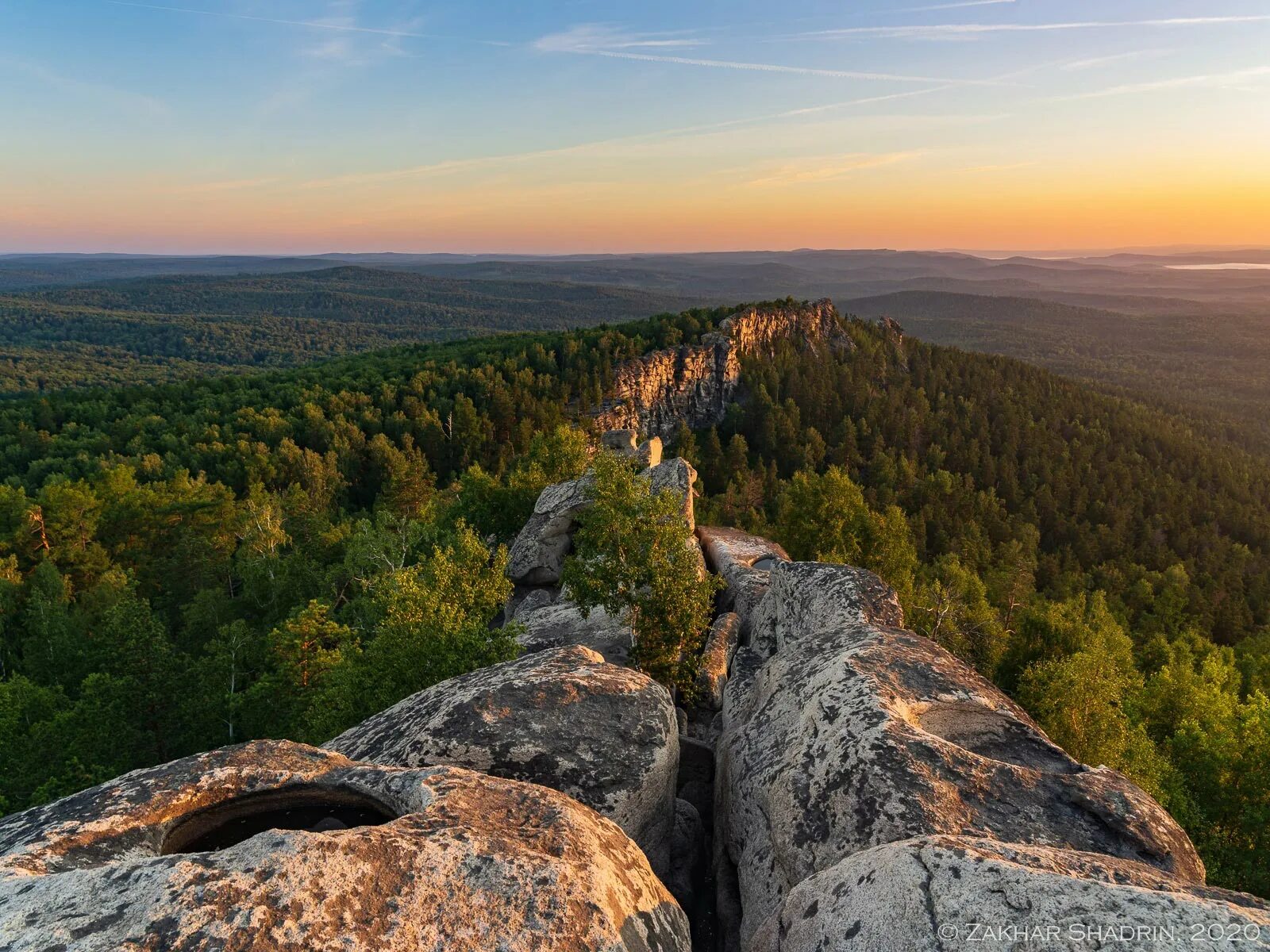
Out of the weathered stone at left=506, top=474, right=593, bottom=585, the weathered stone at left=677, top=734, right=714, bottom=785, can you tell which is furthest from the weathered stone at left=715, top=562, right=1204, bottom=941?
the weathered stone at left=506, top=474, right=593, bottom=585

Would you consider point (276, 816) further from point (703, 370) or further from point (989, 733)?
point (703, 370)

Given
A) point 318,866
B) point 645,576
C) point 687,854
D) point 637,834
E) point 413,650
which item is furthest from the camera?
point 645,576

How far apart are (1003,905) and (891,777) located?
3625 mm

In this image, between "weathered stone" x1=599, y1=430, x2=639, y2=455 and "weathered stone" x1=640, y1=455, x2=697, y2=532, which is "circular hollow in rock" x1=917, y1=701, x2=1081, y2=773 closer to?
"weathered stone" x1=640, y1=455, x2=697, y2=532

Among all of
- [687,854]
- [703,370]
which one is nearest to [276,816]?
[687,854]

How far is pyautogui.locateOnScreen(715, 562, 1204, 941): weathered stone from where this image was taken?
10094mm

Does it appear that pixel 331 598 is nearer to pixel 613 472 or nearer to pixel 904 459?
pixel 613 472

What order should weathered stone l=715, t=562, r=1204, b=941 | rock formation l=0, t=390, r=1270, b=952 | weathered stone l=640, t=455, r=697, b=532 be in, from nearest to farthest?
rock formation l=0, t=390, r=1270, b=952, weathered stone l=715, t=562, r=1204, b=941, weathered stone l=640, t=455, r=697, b=532

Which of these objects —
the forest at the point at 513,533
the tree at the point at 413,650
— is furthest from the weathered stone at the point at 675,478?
the tree at the point at 413,650

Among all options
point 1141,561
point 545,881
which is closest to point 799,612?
point 545,881

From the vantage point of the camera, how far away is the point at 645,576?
21000 mm

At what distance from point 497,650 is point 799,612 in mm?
9717

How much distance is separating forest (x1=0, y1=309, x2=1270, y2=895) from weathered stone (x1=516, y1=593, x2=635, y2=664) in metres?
3.16

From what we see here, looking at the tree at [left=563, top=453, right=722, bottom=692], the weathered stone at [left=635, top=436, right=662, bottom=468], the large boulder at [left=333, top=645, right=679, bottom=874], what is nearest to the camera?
the large boulder at [left=333, top=645, right=679, bottom=874]
